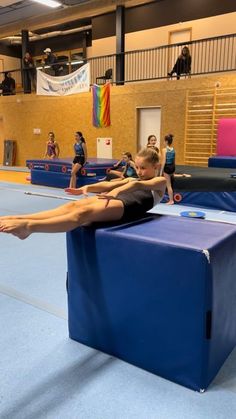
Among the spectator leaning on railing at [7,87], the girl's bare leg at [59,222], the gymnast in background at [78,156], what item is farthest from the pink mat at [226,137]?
the spectator leaning on railing at [7,87]

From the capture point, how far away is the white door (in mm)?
10133

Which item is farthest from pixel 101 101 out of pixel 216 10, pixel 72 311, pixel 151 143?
pixel 72 311

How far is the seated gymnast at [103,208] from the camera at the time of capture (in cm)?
202

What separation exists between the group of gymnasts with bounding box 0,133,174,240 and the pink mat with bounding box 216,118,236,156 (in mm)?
5894

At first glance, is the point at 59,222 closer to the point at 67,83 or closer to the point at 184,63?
the point at 184,63

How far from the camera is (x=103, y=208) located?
7.04ft

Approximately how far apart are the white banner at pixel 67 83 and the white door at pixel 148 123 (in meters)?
1.81

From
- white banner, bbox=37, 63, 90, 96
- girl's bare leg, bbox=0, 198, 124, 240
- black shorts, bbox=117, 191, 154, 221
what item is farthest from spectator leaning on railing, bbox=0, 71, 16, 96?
girl's bare leg, bbox=0, 198, 124, 240

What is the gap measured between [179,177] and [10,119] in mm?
10023

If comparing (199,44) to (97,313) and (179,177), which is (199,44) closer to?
(179,177)

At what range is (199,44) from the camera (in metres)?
10.1

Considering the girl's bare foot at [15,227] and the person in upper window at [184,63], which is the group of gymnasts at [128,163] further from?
the girl's bare foot at [15,227]

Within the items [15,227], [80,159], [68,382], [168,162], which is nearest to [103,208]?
[15,227]

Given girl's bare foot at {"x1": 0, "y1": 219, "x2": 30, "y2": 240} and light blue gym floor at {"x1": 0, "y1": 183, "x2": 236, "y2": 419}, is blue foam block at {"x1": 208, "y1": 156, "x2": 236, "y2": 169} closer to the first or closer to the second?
light blue gym floor at {"x1": 0, "y1": 183, "x2": 236, "y2": 419}
